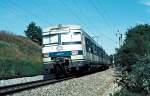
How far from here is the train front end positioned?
2600 centimetres

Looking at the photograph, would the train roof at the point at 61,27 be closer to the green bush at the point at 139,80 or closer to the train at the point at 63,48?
the train at the point at 63,48

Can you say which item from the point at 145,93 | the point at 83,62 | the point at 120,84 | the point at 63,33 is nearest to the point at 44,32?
the point at 63,33

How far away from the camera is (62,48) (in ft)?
85.3

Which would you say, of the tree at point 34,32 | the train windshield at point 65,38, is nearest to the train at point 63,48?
the train windshield at point 65,38

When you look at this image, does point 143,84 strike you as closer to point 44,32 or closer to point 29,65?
point 44,32

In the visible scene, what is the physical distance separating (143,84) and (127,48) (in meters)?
26.8

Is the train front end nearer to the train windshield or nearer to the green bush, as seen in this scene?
the train windshield

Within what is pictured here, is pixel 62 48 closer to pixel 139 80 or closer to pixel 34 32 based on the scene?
pixel 139 80

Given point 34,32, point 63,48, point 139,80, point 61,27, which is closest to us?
point 139,80

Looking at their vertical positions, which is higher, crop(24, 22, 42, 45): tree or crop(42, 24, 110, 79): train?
crop(24, 22, 42, 45): tree

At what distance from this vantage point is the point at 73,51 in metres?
26.0

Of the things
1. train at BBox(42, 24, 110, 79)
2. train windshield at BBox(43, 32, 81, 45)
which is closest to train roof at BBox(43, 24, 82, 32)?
train at BBox(42, 24, 110, 79)

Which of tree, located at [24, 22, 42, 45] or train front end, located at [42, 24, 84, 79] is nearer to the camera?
train front end, located at [42, 24, 84, 79]

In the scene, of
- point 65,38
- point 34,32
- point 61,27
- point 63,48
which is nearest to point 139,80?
point 63,48
